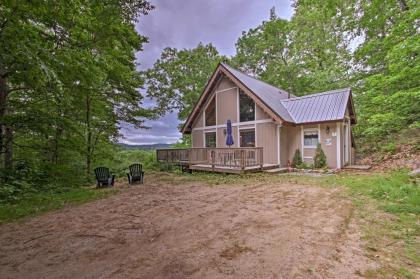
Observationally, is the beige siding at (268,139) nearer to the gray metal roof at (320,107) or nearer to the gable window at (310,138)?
the gray metal roof at (320,107)

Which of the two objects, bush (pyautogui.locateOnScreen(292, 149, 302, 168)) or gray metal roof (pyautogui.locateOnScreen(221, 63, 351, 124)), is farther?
bush (pyautogui.locateOnScreen(292, 149, 302, 168))

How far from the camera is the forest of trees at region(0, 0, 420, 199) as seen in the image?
17.8 feet

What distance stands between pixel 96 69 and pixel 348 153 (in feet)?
41.3

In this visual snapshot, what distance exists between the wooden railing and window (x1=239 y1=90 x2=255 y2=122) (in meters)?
3.06

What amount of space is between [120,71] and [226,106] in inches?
264

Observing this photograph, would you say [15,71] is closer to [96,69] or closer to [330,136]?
[96,69]

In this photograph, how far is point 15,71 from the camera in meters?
5.60

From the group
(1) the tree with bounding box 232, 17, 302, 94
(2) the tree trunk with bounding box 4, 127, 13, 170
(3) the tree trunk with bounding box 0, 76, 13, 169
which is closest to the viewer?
(3) the tree trunk with bounding box 0, 76, 13, 169

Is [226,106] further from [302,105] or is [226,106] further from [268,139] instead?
[302,105]

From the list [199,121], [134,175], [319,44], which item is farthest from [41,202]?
[319,44]

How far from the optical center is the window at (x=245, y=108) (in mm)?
12183

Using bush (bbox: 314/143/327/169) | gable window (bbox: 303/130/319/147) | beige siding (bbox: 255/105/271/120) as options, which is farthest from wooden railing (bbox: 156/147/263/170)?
gable window (bbox: 303/130/319/147)

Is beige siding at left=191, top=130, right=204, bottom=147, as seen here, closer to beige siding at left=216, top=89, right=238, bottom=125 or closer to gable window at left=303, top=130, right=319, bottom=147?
beige siding at left=216, top=89, right=238, bottom=125

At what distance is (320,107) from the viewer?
37.0ft
